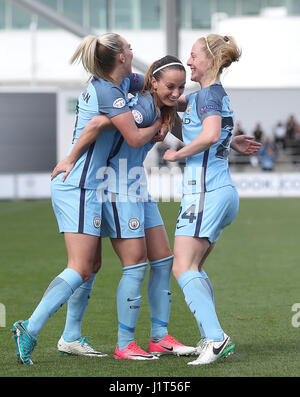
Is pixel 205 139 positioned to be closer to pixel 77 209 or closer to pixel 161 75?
pixel 161 75

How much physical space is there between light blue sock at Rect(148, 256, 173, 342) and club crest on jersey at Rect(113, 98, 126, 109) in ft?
3.66

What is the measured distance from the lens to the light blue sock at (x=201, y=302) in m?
5.12

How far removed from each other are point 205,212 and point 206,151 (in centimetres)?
37

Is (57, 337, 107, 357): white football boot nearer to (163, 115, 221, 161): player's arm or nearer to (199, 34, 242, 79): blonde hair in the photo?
(163, 115, 221, 161): player's arm

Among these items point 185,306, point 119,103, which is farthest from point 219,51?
point 185,306

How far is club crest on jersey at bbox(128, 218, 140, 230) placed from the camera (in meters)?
5.29

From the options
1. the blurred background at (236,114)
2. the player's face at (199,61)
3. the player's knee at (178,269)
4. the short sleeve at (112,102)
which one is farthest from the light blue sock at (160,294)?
the blurred background at (236,114)

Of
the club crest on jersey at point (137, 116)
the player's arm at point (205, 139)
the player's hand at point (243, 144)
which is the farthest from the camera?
the player's hand at point (243, 144)

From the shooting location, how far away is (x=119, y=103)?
5.10 m

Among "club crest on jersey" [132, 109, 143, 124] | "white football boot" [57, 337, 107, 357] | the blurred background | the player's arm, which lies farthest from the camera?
the blurred background

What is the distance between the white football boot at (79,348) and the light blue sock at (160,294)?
1.30 ft

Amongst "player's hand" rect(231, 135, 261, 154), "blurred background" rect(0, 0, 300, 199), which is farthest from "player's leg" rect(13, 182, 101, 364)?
"blurred background" rect(0, 0, 300, 199)

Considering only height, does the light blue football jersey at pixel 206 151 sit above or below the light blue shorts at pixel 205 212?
above

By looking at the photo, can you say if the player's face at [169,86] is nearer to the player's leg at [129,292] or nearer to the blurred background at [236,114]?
the player's leg at [129,292]
